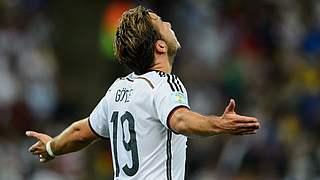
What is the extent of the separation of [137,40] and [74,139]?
3.06 feet

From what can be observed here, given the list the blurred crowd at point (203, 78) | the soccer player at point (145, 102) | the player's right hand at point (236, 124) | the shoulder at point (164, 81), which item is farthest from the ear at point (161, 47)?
the blurred crowd at point (203, 78)

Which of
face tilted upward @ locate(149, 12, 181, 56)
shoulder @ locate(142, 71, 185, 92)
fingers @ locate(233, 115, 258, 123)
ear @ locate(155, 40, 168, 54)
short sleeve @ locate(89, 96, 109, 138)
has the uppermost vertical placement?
face tilted upward @ locate(149, 12, 181, 56)

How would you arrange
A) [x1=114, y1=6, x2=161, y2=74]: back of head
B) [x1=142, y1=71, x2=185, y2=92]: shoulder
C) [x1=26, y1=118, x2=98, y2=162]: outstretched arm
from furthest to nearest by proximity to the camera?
[x1=26, y1=118, x2=98, y2=162]: outstretched arm → [x1=114, y1=6, x2=161, y2=74]: back of head → [x1=142, y1=71, x2=185, y2=92]: shoulder

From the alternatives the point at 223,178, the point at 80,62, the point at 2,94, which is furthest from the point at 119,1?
the point at 223,178

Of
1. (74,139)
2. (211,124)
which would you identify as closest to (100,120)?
(74,139)

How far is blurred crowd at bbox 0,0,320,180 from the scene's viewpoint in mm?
12883

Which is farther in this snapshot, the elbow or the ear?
the ear

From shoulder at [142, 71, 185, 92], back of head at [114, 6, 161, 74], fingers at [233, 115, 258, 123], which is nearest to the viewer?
fingers at [233, 115, 258, 123]

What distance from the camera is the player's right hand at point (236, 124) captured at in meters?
5.61

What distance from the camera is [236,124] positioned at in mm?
5656

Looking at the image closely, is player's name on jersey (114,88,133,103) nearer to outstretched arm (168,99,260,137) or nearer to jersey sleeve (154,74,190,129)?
jersey sleeve (154,74,190,129)

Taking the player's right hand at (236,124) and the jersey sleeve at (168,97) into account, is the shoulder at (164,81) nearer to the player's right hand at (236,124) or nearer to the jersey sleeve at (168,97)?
the jersey sleeve at (168,97)

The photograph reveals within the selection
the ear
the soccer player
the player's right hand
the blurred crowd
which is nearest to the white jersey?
the soccer player

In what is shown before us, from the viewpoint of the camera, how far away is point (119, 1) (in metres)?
16.5
